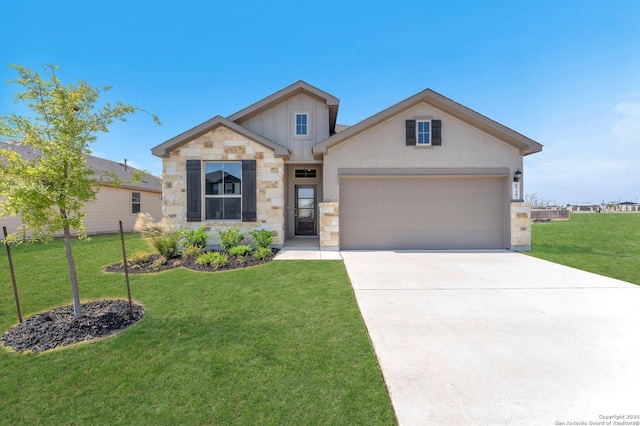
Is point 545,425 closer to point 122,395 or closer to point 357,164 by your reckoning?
point 122,395

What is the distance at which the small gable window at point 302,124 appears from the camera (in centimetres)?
991

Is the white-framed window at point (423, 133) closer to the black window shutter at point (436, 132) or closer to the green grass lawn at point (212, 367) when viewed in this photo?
the black window shutter at point (436, 132)

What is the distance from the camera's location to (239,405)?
2.10 meters

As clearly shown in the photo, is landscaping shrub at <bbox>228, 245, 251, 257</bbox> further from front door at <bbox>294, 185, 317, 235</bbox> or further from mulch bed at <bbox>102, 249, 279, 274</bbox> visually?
front door at <bbox>294, 185, 317, 235</bbox>

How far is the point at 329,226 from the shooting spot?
8.52 m

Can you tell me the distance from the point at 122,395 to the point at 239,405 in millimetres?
1050

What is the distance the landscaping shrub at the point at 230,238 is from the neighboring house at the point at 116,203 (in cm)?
672

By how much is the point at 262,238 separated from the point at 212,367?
18.2 feet

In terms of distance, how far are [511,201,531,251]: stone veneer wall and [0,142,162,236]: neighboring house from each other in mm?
14601

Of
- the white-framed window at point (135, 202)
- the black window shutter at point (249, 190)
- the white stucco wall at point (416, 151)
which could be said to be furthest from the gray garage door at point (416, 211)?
the white-framed window at point (135, 202)

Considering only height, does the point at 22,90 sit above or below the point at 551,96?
below

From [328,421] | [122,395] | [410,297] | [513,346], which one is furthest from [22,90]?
[513,346]

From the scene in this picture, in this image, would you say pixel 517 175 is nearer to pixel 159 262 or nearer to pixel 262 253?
pixel 262 253

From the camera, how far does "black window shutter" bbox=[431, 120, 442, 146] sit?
336 inches
